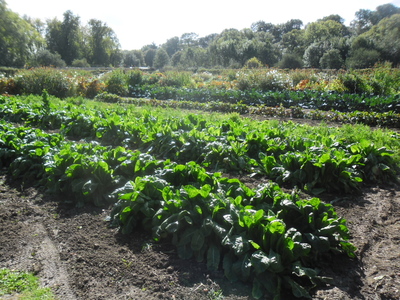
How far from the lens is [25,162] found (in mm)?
4637

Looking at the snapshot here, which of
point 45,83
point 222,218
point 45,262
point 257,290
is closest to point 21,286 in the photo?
point 45,262

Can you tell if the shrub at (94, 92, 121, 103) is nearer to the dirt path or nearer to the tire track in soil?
the dirt path

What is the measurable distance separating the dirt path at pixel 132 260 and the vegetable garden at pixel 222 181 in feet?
0.43

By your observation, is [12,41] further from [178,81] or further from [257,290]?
[257,290]

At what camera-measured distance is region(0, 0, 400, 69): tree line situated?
35.3 metres

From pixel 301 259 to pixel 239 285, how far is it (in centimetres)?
59

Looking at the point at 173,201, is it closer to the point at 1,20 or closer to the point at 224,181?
the point at 224,181

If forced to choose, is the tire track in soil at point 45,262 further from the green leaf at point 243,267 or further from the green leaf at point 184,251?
the green leaf at point 243,267

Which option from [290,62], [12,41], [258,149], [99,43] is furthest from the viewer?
[99,43]

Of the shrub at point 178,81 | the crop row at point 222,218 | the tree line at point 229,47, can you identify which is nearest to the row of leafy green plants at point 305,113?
the crop row at point 222,218

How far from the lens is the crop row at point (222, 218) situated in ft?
7.64

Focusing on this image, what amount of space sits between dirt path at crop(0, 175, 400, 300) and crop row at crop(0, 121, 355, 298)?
13 centimetres

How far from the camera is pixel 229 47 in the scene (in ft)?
163

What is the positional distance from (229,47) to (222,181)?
49.8m
